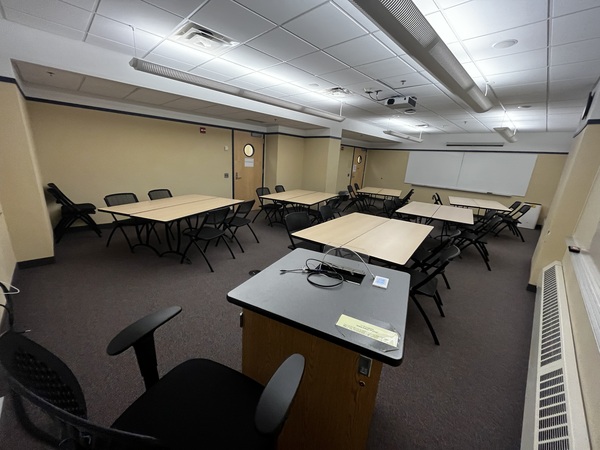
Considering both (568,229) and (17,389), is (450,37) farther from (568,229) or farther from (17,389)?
(17,389)

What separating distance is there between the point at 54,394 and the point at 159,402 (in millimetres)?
431

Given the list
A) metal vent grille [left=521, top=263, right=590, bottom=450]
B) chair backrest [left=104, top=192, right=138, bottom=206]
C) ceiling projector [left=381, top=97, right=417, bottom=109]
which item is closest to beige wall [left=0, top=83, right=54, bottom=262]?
chair backrest [left=104, top=192, right=138, bottom=206]

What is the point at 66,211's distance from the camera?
3.94m

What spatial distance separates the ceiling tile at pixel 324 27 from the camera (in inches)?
80.9

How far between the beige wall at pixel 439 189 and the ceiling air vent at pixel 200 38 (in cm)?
869

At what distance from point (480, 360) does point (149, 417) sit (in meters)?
A: 2.40

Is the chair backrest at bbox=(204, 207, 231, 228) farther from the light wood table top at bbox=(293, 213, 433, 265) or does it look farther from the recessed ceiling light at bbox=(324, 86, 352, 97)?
the recessed ceiling light at bbox=(324, 86, 352, 97)

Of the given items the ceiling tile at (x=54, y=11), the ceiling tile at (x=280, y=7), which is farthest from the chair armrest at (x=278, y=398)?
the ceiling tile at (x=54, y=11)

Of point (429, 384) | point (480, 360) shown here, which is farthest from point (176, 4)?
point (480, 360)

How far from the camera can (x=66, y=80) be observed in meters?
3.32

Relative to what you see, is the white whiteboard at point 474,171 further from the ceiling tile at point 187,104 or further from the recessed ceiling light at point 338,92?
the ceiling tile at point 187,104

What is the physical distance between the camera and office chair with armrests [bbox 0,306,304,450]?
0.54 metres

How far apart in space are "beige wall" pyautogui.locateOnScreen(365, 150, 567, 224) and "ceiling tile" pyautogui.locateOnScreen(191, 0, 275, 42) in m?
8.72

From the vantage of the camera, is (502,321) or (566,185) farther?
(566,185)
